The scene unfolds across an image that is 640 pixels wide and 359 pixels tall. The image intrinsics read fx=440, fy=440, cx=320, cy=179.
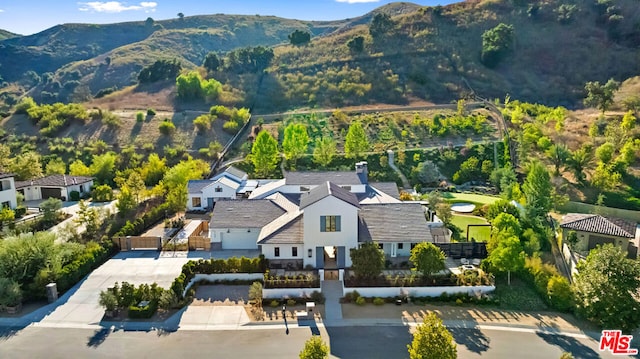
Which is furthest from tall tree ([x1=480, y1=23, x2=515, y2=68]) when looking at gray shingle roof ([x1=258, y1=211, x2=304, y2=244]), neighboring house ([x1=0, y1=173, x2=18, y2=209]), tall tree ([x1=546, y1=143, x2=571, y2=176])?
neighboring house ([x1=0, y1=173, x2=18, y2=209])

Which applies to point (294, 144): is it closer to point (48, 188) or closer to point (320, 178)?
point (320, 178)

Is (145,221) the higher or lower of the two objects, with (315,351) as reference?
higher

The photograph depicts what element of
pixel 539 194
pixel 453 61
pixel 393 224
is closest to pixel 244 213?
pixel 393 224

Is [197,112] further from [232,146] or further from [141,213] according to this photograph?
[141,213]

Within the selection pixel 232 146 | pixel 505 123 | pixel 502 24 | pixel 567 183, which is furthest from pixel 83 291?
pixel 502 24

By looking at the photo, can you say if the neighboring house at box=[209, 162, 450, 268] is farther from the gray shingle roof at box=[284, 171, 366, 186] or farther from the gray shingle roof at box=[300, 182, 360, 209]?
the gray shingle roof at box=[284, 171, 366, 186]

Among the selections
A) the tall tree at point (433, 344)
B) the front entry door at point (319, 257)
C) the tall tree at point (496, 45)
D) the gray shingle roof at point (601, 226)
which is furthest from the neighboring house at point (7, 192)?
the tall tree at point (496, 45)
